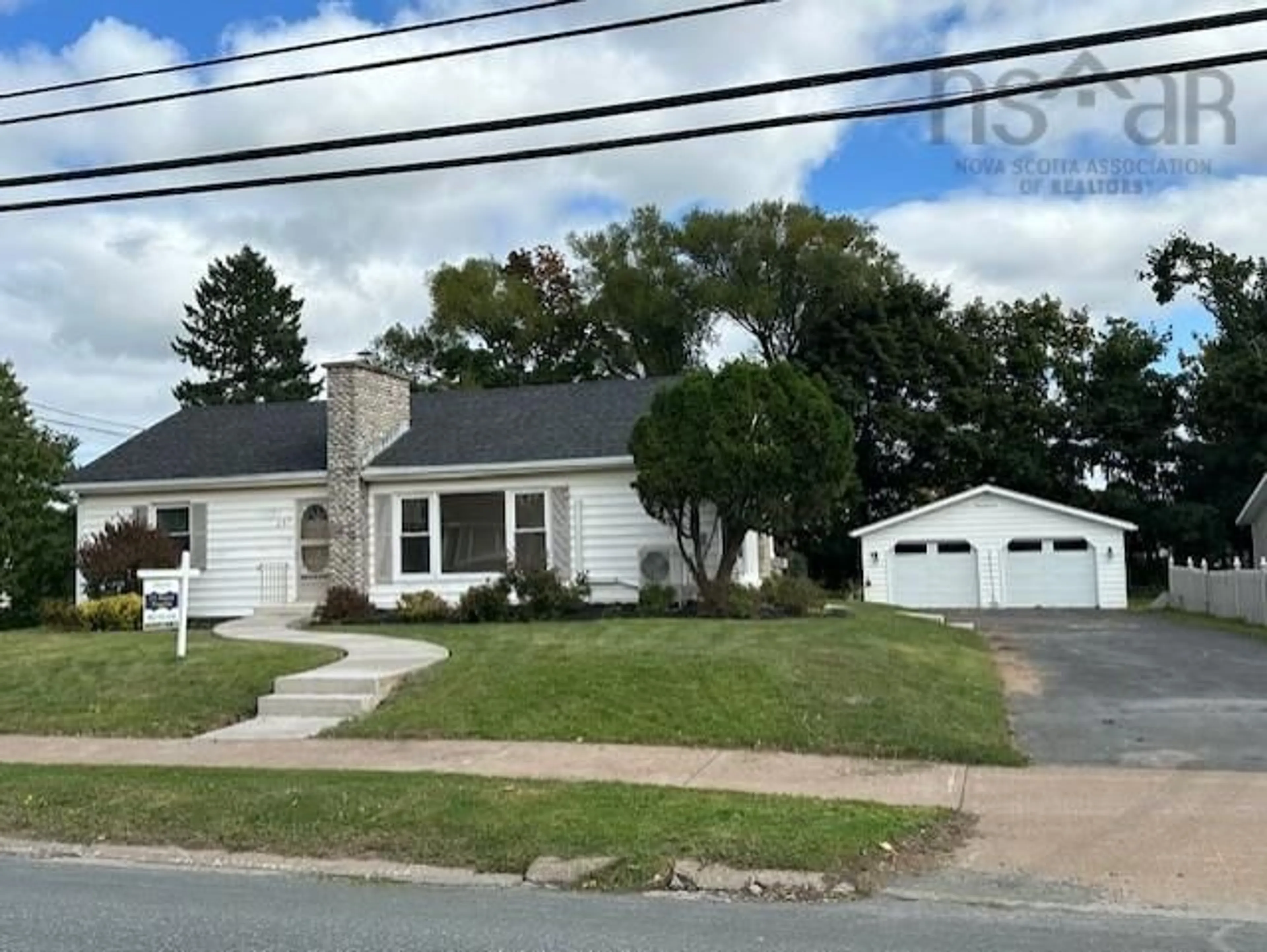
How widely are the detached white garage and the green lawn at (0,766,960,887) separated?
92.4 feet

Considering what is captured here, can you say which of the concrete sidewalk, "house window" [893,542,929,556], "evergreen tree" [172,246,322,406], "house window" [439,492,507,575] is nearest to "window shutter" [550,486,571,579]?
"house window" [439,492,507,575]

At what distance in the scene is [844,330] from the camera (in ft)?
166

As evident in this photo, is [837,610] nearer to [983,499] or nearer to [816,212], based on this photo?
[983,499]

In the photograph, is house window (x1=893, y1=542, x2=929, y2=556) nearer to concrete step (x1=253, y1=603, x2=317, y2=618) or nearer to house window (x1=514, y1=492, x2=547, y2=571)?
house window (x1=514, y1=492, x2=547, y2=571)

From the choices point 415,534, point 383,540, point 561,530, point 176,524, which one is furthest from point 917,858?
point 176,524

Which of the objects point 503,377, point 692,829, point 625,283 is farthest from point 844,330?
point 692,829

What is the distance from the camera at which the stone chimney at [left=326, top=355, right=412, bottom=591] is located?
23.1 m

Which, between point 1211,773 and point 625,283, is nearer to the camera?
point 1211,773

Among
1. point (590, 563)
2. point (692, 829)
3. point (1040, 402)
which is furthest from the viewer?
point (1040, 402)

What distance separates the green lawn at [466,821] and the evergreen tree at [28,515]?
20131 mm

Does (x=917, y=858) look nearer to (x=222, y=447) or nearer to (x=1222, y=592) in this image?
(x=222, y=447)

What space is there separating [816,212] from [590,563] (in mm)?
35309

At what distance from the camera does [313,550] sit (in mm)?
24016

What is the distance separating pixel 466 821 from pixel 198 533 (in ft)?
58.1
